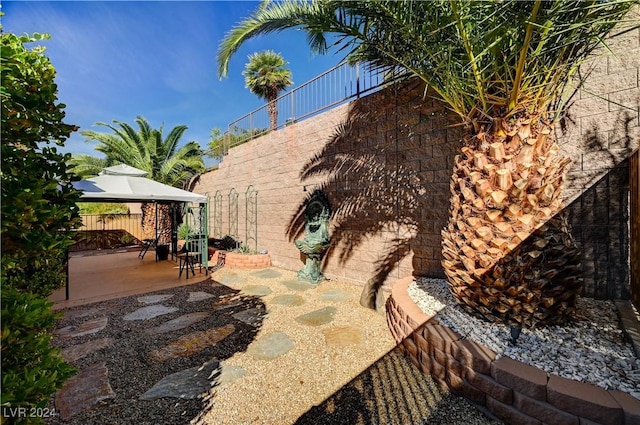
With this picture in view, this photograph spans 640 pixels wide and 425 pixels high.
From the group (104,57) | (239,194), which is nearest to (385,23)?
(104,57)

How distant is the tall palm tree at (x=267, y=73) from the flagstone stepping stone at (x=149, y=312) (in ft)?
39.1

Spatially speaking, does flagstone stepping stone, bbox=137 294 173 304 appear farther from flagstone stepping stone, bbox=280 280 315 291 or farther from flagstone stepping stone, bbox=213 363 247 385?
flagstone stepping stone, bbox=213 363 247 385

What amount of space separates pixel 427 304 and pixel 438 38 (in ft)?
10.5

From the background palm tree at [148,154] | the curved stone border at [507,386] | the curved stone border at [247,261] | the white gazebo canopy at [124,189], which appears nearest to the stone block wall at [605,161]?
the curved stone border at [507,386]

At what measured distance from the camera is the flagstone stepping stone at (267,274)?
677 centimetres

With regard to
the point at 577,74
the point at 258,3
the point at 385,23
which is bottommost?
the point at 577,74

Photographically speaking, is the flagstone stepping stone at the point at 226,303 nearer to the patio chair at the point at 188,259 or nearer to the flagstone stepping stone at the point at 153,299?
the flagstone stepping stone at the point at 153,299

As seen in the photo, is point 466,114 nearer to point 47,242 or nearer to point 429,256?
point 429,256

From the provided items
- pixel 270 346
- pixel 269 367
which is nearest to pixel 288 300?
pixel 270 346

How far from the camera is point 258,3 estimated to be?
3635mm

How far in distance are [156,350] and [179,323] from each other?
0.80 meters

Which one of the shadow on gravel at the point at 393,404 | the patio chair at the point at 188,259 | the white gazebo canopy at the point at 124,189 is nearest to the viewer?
the shadow on gravel at the point at 393,404

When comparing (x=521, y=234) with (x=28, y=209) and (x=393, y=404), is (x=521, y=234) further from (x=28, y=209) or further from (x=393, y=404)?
(x=28, y=209)

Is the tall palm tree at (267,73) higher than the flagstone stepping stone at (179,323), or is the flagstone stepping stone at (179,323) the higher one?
the tall palm tree at (267,73)
